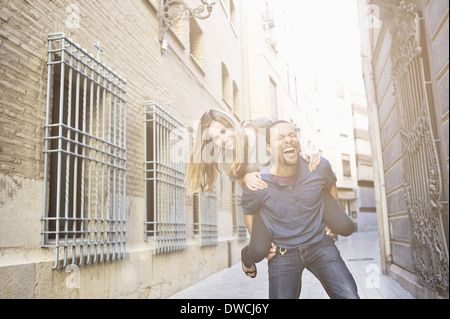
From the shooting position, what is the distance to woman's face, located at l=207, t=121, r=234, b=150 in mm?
1845

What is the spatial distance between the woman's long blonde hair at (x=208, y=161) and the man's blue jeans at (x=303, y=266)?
Answer: 42 cm

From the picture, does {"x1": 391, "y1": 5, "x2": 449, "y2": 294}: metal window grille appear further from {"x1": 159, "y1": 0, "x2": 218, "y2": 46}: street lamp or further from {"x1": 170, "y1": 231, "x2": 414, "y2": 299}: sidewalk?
{"x1": 159, "y1": 0, "x2": 218, "y2": 46}: street lamp

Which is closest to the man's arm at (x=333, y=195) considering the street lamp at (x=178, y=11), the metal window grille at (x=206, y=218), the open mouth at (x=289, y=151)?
the open mouth at (x=289, y=151)

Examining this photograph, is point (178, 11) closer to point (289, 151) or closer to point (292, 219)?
point (289, 151)

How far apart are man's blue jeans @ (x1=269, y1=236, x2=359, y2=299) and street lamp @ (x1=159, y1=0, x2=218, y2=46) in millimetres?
1194

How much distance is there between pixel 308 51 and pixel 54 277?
277cm

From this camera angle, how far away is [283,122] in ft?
6.08

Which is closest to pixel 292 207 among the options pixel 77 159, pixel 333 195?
pixel 333 195

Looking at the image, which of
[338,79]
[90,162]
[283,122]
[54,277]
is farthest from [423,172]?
[54,277]

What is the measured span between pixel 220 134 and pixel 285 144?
0.89 ft

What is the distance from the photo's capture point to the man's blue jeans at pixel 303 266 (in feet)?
6.02

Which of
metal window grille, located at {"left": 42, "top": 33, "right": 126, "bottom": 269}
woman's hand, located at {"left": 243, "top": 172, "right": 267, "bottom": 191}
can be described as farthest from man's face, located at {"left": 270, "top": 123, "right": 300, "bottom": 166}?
metal window grille, located at {"left": 42, "top": 33, "right": 126, "bottom": 269}

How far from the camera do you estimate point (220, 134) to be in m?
1.85
